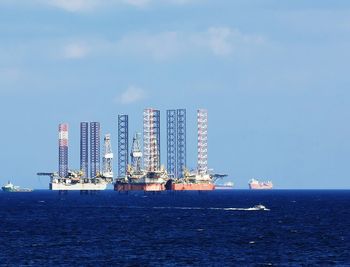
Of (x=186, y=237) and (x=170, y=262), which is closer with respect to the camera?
(x=170, y=262)

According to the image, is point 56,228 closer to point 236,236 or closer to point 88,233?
point 88,233

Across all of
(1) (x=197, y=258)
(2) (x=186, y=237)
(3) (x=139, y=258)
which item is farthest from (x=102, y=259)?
(2) (x=186, y=237)

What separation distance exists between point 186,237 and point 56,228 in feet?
99.4

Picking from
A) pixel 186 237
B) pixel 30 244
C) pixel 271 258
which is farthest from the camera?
pixel 186 237

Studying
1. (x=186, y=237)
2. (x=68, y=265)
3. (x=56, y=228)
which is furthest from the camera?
(x=56, y=228)

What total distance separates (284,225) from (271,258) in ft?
196

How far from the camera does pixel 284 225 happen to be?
161 metres

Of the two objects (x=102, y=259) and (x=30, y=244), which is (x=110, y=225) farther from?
(x=102, y=259)

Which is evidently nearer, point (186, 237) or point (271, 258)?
point (271, 258)

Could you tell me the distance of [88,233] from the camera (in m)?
139

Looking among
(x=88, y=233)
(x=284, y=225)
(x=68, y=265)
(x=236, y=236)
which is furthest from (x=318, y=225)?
(x=68, y=265)

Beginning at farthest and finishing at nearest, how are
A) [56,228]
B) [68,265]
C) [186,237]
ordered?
[56,228] < [186,237] < [68,265]

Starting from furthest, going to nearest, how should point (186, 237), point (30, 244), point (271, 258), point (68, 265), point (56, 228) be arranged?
point (56, 228) → point (186, 237) → point (30, 244) → point (271, 258) → point (68, 265)

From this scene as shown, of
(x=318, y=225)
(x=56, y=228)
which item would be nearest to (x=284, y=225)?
(x=318, y=225)
